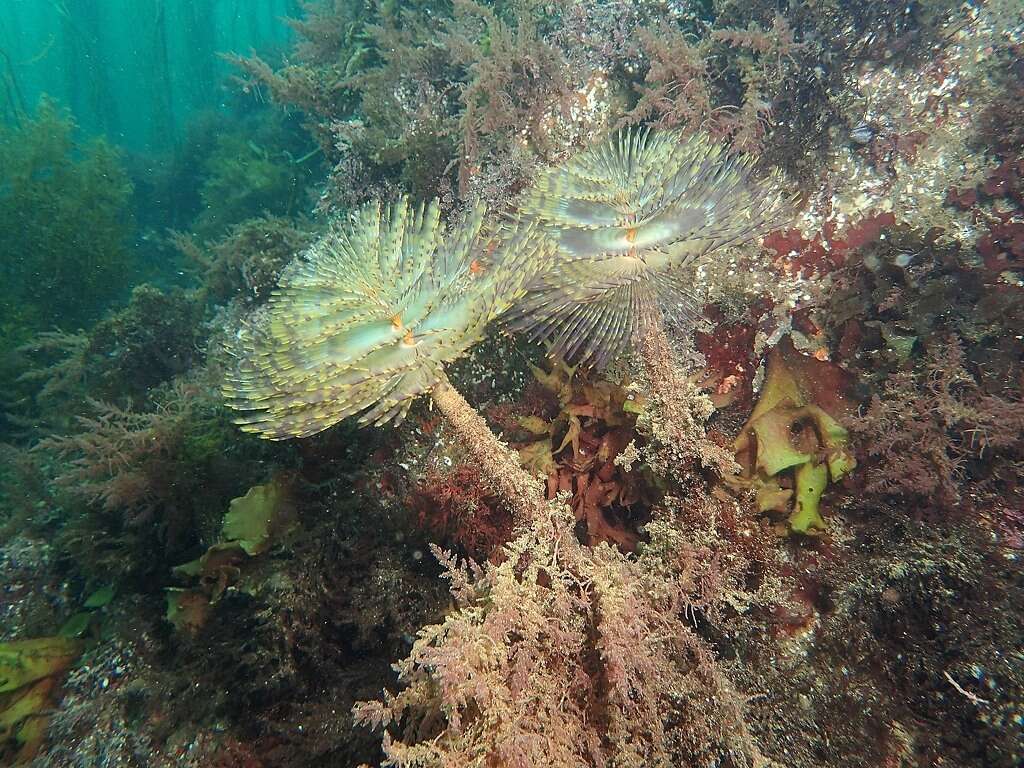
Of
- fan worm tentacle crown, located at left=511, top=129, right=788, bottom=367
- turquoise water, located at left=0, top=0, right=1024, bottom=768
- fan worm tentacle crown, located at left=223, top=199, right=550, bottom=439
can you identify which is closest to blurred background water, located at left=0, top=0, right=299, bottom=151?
turquoise water, located at left=0, top=0, right=1024, bottom=768

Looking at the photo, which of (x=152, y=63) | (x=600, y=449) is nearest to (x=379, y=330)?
(x=600, y=449)

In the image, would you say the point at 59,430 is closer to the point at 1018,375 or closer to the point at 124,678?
the point at 124,678

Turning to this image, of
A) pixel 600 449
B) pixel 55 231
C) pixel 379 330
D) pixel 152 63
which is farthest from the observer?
pixel 152 63

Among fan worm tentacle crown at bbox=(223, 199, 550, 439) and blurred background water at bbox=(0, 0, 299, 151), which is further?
blurred background water at bbox=(0, 0, 299, 151)

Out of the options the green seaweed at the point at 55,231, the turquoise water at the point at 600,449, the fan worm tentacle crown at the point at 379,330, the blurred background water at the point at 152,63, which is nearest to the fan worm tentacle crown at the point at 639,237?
the turquoise water at the point at 600,449

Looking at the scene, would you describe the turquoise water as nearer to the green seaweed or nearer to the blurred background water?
the green seaweed

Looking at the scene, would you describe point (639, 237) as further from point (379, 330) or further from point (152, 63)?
point (152, 63)
